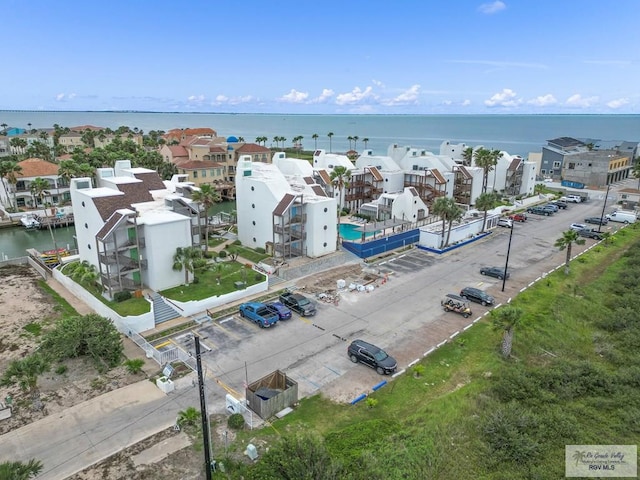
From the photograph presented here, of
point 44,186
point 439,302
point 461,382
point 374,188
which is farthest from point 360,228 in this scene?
point 44,186

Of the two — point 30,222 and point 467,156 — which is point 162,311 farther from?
point 467,156

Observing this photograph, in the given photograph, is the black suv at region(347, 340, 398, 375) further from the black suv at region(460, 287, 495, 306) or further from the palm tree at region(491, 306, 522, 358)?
the black suv at region(460, 287, 495, 306)

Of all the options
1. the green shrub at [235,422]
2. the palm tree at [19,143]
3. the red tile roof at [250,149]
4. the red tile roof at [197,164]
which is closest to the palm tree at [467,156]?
the red tile roof at [250,149]

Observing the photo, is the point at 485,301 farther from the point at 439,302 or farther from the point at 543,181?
the point at 543,181

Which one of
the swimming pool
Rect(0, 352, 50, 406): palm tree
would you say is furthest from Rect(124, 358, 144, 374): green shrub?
the swimming pool

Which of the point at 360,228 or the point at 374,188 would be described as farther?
the point at 374,188

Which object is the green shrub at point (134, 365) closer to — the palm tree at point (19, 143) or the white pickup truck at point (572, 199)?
the white pickup truck at point (572, 199)
